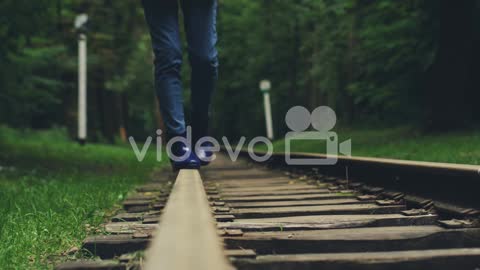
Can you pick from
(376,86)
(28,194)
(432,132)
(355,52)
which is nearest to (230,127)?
(355,52)

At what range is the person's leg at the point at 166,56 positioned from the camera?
3.93 metres

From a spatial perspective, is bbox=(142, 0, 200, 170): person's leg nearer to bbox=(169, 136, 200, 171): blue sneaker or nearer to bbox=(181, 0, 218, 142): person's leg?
bbox=(169, 136, 200, 171): blue sneaker

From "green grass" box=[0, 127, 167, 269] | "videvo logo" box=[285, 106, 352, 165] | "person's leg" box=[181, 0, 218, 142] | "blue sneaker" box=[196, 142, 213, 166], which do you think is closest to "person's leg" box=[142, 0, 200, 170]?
"person's leg" box=[181, 0, 218, 142]

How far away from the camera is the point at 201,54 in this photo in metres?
4.14

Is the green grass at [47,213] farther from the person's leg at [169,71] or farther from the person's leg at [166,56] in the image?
the person's leg at [166,56]

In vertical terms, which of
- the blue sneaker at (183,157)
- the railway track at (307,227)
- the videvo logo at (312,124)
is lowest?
the railway track at (307,227)

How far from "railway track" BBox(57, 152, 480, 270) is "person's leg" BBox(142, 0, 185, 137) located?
1.99 ft

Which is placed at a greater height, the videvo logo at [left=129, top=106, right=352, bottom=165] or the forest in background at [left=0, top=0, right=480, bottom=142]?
the forest in background at [left=0, top=0, right=480, bottom=142]

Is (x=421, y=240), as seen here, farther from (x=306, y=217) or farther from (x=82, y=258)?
(x=82, y=258)

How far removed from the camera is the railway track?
1496 mm

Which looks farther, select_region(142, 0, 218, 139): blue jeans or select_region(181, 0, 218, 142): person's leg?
select_region(181, 0, 218, 142): person's leg

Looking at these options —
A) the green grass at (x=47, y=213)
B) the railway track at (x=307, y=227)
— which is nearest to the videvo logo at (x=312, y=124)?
the green grass at (x=47, y=213)

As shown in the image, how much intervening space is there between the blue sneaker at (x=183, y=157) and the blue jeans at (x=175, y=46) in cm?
9

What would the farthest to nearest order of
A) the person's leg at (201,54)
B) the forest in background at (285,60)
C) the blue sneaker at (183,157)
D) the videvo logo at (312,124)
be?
the videvo logo at (312,124)
the forest in background at (285,60)
the person's leg at (201,54)
the blue sneaker at (183,157)
